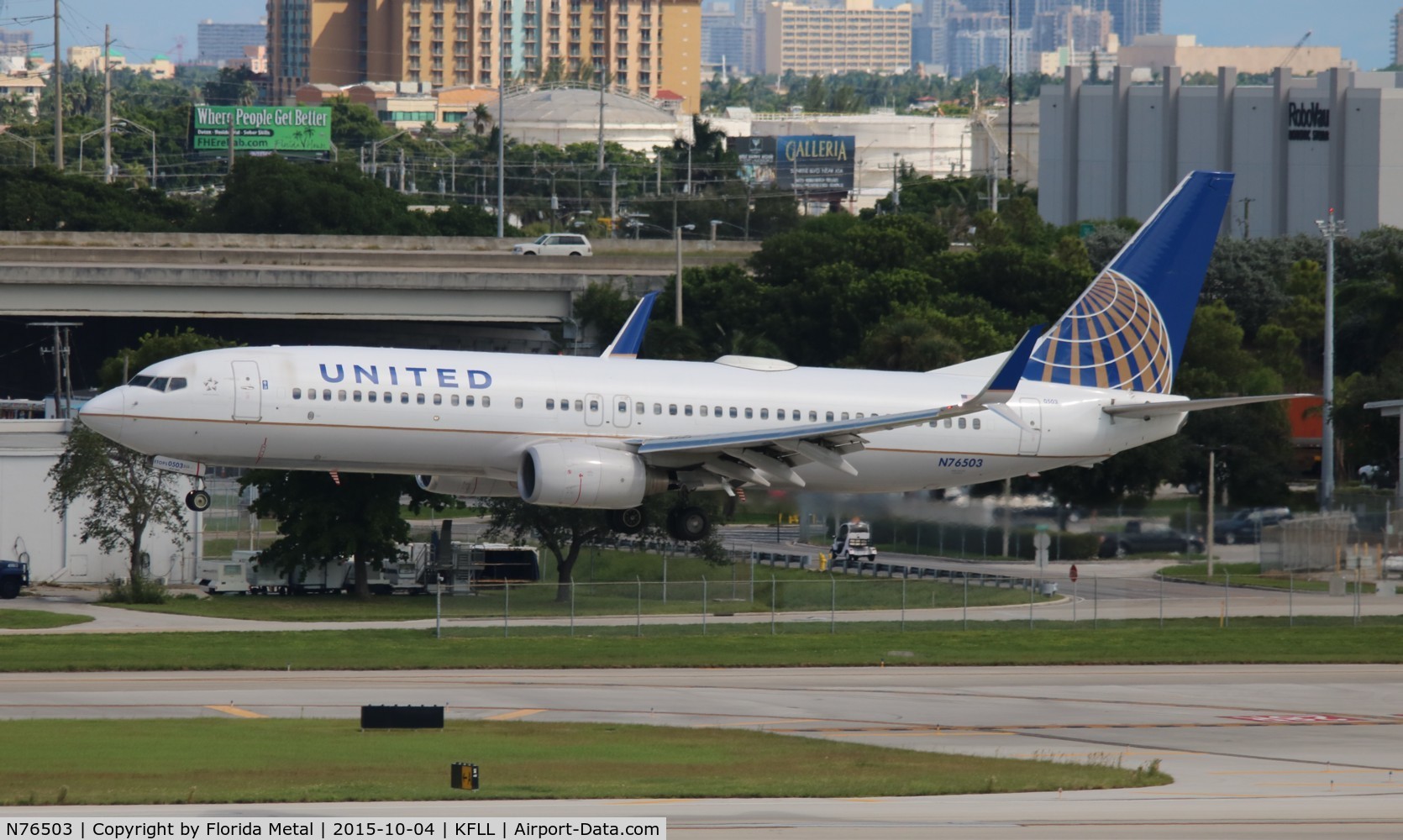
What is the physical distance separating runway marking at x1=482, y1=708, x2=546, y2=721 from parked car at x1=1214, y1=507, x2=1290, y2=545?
34.4 meters

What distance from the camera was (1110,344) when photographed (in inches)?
2183

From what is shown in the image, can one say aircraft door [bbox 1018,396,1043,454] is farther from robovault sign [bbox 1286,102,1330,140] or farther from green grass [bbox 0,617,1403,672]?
robovault sign [bbox 1286,102,1330,140]

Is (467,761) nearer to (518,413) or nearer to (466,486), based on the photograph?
(518,413)

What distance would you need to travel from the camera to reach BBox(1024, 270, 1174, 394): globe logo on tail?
54.5m

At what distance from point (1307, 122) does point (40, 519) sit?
131072 mm

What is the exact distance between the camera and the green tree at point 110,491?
262 ft

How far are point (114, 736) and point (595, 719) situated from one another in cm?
1007

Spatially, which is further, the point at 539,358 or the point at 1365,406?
the point at 1365,406

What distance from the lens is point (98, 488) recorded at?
80062mm

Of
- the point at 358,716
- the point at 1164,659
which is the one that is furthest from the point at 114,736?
the point at 1164,659

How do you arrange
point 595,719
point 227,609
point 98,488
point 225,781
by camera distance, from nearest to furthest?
point 225,781 → point 595,719 → point 227,609 → point 98,488

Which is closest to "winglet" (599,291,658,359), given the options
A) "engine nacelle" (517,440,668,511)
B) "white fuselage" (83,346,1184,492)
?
"white fuselage" (83,346,1184,492)

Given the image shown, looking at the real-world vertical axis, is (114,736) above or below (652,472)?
below

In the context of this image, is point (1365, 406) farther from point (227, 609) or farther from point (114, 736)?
point (114, 736)
